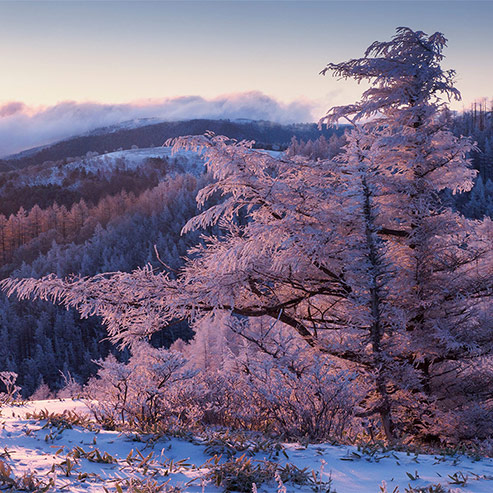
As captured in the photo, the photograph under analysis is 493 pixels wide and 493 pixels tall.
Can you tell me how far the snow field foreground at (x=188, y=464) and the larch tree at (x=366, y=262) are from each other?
233 centimetres

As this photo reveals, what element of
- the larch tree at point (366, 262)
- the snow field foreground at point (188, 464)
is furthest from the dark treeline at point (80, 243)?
the snow field foreground at point (188, 464)

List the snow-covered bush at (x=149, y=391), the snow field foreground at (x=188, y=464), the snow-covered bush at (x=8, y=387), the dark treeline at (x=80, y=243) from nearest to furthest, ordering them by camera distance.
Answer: the snow field foreground at (x=188, y=464), the snow-covered bush at (x=149, y=391), the snow-covered bush at (x=8, y=387), the dark treeline at (x=80, y=243)

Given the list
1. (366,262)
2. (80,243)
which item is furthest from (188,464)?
(80,243)

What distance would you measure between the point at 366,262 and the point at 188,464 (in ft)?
13.2

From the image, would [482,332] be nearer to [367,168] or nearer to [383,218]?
[383,218]

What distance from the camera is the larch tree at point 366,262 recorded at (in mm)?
6570

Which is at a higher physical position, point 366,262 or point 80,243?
point 366,262

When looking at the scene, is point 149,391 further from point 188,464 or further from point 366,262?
point 366,262

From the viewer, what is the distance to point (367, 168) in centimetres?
652

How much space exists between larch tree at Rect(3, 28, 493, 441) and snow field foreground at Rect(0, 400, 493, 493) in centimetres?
233

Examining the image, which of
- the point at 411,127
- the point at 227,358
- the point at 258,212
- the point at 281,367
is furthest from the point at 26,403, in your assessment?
the point at 411,127

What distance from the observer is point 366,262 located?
6484 millimetres

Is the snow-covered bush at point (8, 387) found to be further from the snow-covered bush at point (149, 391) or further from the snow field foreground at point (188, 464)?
the snow field foreground at point (188, 464)

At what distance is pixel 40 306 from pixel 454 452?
4117 inches
